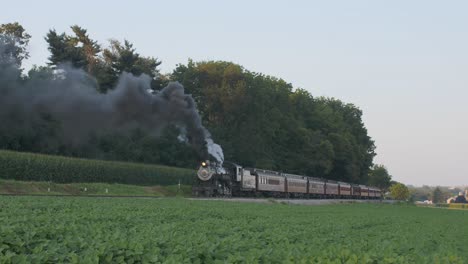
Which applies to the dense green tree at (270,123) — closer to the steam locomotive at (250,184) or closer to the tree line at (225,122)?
the tree line at (225,122)

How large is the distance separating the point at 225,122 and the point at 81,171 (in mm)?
34241

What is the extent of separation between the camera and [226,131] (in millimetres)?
83812

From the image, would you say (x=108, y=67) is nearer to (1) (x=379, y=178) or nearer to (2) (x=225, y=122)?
(2) (x=225, y=122)

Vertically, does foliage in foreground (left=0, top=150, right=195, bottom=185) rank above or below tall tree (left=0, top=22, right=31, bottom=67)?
below

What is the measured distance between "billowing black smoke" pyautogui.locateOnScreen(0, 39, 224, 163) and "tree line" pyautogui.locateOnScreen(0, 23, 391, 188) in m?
2.36

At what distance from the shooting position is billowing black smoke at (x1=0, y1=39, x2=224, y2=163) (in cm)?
4381

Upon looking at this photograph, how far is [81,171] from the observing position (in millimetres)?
55031

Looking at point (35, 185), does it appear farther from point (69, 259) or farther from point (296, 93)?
point (296, 93)

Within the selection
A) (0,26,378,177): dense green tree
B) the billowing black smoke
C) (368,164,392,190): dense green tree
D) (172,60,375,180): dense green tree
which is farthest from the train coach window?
(368,164,392,190): dense green tree

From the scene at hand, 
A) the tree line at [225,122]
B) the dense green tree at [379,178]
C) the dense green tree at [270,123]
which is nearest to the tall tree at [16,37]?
the tree line at [225,122]

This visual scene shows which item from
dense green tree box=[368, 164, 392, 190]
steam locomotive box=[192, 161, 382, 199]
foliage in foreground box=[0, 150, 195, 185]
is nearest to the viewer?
foliage in foreground box=[0, 150, 195, 185]

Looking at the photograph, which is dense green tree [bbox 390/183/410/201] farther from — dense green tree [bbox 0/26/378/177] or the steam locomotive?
the steam locomotive

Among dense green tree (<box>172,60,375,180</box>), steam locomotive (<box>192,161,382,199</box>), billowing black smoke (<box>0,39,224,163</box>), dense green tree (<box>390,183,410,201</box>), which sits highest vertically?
dense green tree (<box>172,60,375,180</box>)

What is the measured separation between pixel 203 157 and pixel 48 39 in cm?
2527
